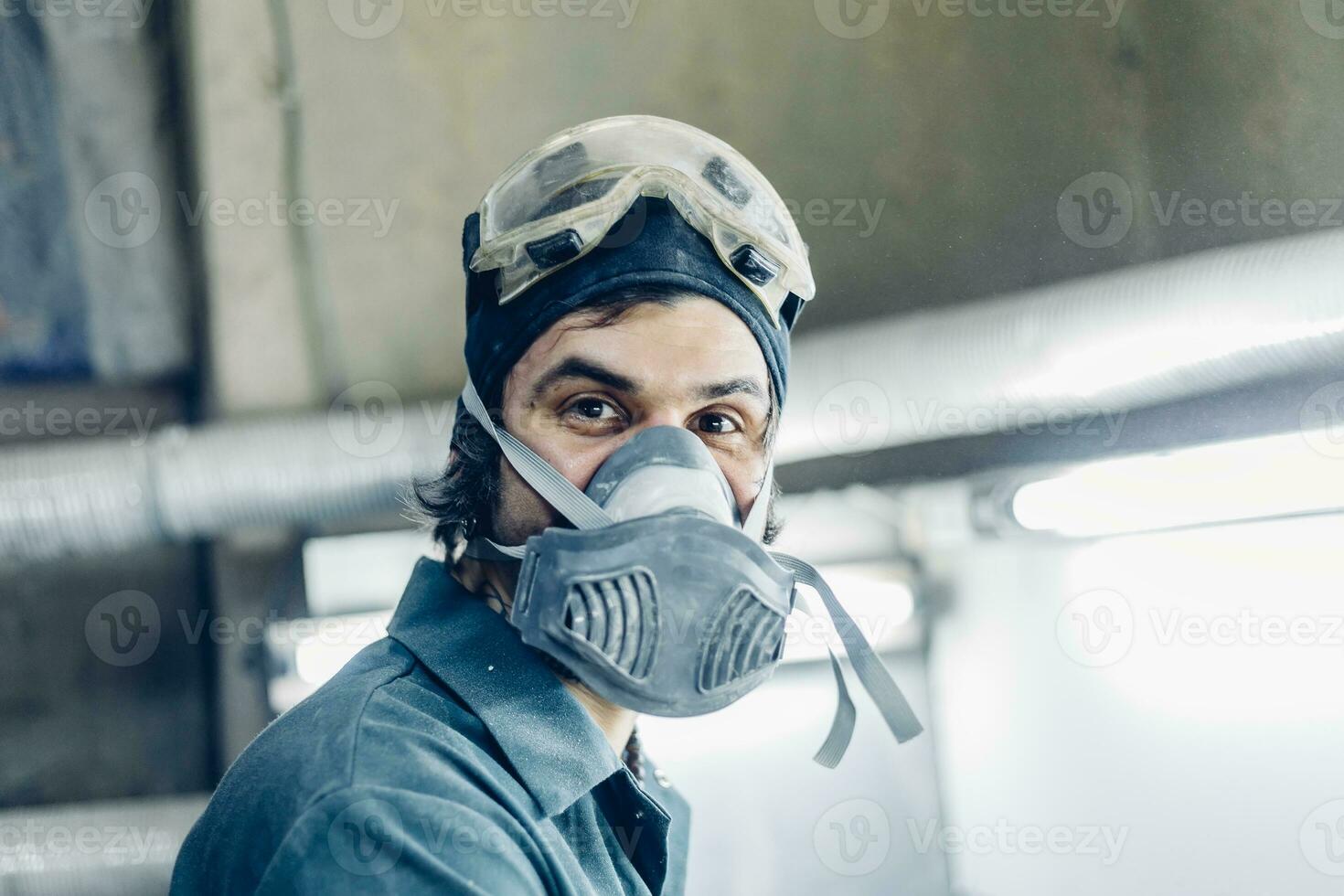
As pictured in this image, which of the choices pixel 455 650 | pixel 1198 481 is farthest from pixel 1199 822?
pixel 455 650

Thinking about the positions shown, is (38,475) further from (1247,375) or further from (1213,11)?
(1213,11)

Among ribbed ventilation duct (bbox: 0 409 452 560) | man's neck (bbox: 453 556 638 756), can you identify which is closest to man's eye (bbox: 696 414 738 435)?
man's neck (bbox: 453 556 638 756)

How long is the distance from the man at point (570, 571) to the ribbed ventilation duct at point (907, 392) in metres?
0.49

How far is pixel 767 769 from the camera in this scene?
1938 millimetres

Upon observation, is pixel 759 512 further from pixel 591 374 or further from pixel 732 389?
pixel 591 374

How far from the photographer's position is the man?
82 cm

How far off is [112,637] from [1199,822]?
6.05 feet

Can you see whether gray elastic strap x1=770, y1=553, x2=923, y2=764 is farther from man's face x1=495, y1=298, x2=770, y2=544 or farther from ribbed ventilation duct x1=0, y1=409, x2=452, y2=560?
ribbed ventilation duct x1=0, y1=409, x2=452, y2=560

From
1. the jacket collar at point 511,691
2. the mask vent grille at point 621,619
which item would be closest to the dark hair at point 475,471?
the jacket collar at point 511,691

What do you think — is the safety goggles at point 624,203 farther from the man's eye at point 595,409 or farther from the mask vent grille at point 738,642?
the mask vent grille at point 738,642

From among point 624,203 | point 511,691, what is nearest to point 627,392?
point 624,203

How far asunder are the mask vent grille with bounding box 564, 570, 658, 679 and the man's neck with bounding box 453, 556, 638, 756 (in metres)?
0.19

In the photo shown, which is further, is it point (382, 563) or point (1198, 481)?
point (382, 563)

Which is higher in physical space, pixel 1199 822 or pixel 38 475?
pixel 38 475
